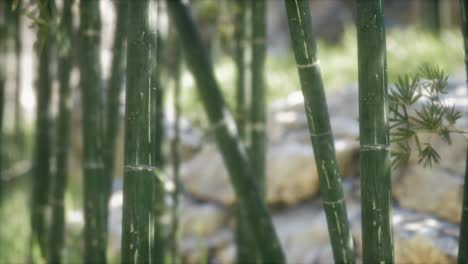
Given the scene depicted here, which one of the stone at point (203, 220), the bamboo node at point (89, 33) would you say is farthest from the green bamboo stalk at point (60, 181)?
the stone at point (203, 220)

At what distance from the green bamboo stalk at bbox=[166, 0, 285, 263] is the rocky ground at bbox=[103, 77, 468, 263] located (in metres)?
0.59

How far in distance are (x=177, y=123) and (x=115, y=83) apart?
564mm

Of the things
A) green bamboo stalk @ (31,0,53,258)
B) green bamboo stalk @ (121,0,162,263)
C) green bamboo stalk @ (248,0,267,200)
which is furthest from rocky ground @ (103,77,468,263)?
green bamboo stalk @ (121,0,162,263)

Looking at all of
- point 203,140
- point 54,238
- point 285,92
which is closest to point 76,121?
point 203,140

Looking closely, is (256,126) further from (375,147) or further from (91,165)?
(375,147)

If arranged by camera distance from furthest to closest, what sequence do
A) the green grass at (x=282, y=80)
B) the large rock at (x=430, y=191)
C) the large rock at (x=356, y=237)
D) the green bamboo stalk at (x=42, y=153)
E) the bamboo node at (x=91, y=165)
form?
the green grass at (x=282, y=80)
the green bamboo stalk at (x=42, y=153)
the large rock at (x=430, y=191)
the large rock at (x=356, y=237)
the bamboo node at (x=91, y=165)

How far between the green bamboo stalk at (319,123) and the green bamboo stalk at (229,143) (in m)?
0.42

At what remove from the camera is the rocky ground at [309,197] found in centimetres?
238

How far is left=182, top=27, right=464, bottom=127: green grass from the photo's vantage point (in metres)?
4.20

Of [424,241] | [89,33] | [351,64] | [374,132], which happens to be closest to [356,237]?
[424,241]

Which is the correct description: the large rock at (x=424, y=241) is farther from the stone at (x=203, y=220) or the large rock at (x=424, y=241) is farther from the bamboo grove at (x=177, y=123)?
the stone at (x=203, y=220)

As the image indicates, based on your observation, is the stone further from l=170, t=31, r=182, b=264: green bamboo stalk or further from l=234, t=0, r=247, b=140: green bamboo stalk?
l=234, t=0, r=247, b=140: green bamboo stalk

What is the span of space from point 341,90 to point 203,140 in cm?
115

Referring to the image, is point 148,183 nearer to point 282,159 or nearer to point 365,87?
point 365,87
